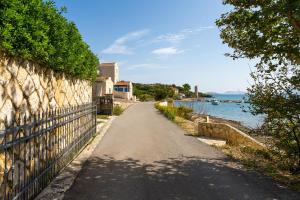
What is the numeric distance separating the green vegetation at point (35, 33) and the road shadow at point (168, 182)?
119 inches

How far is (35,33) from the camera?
528 cm

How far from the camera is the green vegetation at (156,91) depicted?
71250mm

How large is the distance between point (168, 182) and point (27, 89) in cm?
387

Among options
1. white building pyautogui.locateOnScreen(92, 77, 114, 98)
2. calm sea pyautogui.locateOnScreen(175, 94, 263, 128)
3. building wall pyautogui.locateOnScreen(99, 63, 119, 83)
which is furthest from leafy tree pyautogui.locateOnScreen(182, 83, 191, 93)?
white building pyautogui.locateOnScreen(92, 77, 114, 98)

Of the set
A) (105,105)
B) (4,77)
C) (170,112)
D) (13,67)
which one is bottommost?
(170,112)

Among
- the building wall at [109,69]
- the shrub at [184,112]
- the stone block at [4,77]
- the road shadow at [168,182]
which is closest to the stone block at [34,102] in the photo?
the stone block at [4,77]

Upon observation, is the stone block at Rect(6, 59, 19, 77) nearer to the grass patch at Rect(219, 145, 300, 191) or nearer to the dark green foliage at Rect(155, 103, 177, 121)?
the grass patch at Rect(219, 145, 300, 191)

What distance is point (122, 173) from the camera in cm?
714

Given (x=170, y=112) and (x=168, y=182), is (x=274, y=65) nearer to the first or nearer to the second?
(x=168, y=182)

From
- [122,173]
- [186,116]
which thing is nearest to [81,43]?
[122,173]

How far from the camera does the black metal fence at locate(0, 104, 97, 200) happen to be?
4422 millimetres

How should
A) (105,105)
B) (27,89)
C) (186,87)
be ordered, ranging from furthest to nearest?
(186,87)
(105,105)
(27,89)

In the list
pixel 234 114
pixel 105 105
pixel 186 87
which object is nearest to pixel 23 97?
pixel 105 105

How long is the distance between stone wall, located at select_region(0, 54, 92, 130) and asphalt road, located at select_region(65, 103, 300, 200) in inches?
78.7
